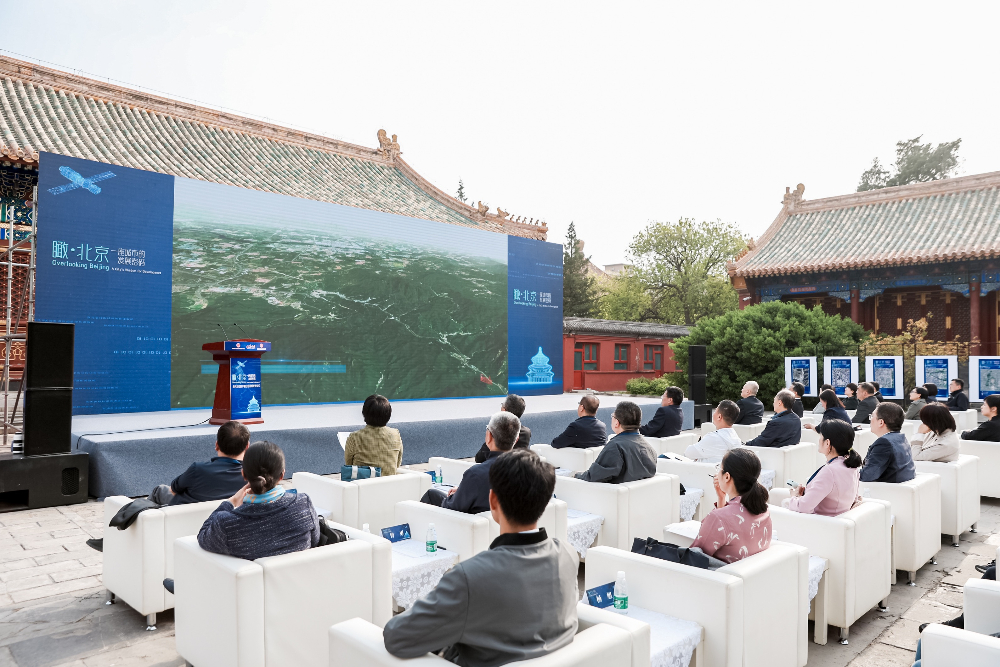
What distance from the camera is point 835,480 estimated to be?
2.94 m

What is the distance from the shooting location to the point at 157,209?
330 inches

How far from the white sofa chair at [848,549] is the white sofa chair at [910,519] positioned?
0.45 metres

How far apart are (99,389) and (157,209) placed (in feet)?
8.07

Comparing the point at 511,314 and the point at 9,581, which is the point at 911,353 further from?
the point at 9,581

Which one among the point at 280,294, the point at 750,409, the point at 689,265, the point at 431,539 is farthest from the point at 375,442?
the point at 689,265

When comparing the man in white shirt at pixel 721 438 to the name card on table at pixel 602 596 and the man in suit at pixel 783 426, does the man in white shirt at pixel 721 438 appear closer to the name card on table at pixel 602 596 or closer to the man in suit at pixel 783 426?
the man in suit at pixel 783 426

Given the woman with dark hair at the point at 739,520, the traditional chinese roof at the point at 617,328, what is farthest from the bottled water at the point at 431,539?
the traditional chinese roof at the point at 617,328

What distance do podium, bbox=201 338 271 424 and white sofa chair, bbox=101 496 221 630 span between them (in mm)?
3878

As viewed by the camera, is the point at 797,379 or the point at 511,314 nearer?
the point at 797,379

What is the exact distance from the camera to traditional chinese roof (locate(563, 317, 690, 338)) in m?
17.4

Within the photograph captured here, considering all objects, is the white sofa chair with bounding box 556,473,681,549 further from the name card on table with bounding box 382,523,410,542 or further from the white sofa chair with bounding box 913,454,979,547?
the white sofa chair with bounding box 913,454,979,547

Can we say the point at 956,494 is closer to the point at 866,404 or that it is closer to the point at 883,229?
the point at 866,404

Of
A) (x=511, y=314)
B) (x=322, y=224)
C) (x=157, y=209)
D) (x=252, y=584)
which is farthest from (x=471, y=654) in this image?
(x=511, y=314)

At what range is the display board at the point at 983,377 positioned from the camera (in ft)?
32.2
